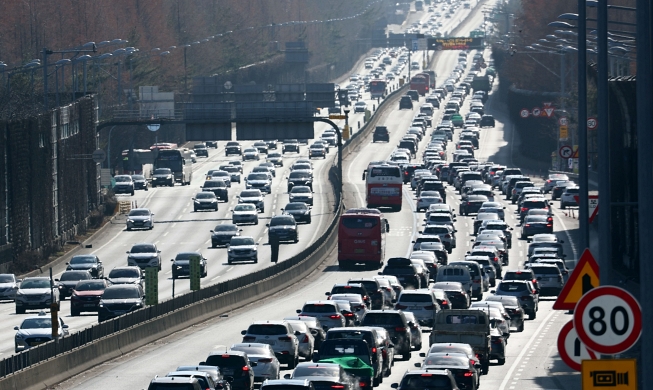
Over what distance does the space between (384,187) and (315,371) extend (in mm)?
65039

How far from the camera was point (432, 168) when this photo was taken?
11875 cm

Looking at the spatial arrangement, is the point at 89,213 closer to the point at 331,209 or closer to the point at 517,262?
the point at 331,209

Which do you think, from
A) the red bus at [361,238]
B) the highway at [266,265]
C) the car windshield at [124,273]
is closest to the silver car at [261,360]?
the highway at [266,265]

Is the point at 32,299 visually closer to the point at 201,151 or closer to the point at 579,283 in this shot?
the point at 579,283

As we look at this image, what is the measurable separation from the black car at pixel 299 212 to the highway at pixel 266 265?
2.55 ft

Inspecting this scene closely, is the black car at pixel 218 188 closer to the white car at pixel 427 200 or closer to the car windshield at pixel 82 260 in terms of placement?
the white car at pixel 427 200

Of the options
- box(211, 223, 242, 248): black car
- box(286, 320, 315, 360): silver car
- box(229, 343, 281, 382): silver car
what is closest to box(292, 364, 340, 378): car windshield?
box(229, 343, 281, 382): silver car

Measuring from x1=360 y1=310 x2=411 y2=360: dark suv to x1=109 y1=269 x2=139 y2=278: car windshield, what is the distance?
872 inches

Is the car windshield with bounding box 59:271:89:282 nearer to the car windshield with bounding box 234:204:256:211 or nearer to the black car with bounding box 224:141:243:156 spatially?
the car windshield with bounding box 234:204:256:211

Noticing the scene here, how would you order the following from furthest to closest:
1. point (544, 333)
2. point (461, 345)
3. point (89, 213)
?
point (89, 213) → point (544, 333) → point (461, 345)

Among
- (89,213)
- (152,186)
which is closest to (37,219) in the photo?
(89,213)

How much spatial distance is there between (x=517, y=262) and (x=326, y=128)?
101 metres

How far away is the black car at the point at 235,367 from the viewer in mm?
31469

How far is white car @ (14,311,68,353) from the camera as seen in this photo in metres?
40.9
